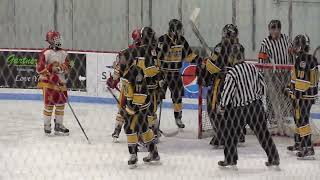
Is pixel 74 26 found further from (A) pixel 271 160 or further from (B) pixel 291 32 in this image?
(A) pixel 271 160

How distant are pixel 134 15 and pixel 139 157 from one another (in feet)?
17.1

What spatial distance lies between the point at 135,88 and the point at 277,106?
2.02 metres

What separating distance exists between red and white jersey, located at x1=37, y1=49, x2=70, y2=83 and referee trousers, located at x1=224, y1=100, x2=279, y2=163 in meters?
2.17

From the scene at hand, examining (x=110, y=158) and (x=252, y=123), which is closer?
(x=252, y=123)

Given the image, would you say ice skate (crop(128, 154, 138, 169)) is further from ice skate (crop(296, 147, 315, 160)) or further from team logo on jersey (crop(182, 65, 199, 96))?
team logo on jersey (crop(182, 65, 199, 96))

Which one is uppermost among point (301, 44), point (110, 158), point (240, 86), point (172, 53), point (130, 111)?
point (301, 44)

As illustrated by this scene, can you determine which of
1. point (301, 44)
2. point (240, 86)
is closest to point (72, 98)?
point (301, 44)

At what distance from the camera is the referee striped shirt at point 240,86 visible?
498 cm

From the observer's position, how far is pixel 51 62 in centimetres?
667

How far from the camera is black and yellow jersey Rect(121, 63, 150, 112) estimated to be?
17.2 feet

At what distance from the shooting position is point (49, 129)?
6.95 m

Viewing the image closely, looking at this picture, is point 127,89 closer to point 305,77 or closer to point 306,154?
point 305,77

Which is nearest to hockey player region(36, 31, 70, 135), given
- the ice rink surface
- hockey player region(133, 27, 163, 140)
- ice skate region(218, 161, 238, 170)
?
the ice rink surface

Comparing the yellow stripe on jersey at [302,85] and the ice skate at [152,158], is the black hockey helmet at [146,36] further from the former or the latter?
the yellow stripe on jersey at [302,85]
